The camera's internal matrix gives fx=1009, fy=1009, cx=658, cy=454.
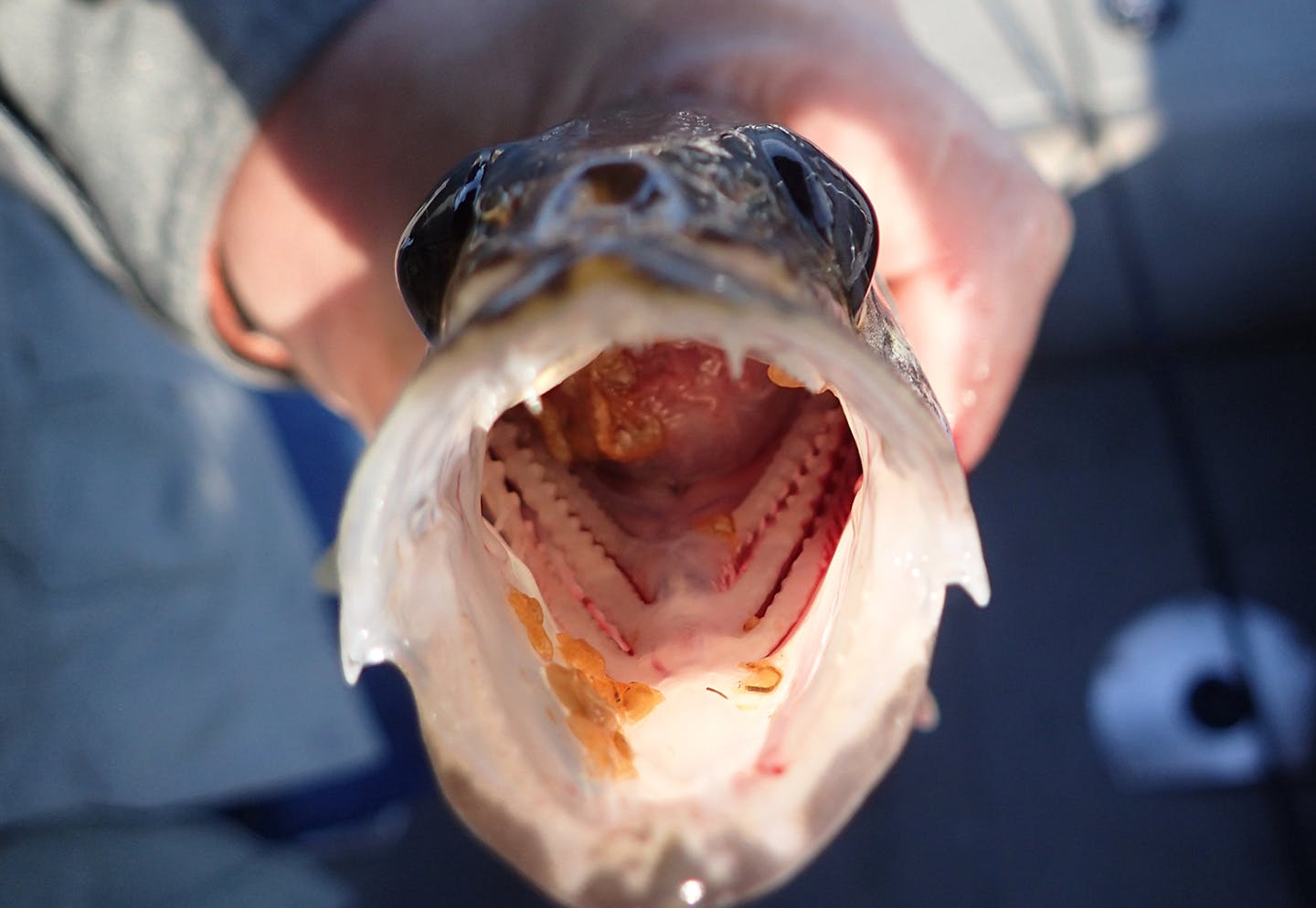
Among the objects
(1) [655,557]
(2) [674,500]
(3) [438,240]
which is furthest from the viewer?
(2) [674,500]

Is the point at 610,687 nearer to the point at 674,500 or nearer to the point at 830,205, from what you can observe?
the point at 674,500

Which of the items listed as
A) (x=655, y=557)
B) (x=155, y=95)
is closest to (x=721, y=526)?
(x=655, y=557)

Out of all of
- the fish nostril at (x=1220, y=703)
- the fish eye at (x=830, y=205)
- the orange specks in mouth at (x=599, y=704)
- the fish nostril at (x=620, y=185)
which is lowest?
the fish nostril at (x=1220, y=703)

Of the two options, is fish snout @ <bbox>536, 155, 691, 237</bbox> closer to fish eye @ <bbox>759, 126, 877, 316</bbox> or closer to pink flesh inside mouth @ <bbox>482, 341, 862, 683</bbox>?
fish eye @ <bbox>759, 126, 877, 316</bbox>

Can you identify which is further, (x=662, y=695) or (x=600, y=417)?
(x=600, y=417)

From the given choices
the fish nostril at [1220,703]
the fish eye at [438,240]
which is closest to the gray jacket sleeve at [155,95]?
the fish eye at [438,240]

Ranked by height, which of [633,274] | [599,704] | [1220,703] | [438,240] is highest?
[633,274]

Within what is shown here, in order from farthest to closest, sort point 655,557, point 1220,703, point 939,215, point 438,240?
point 1220,703 < point 939,215 < point 655,557 < point 438,240

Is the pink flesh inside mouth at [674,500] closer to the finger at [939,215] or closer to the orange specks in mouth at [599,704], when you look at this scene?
the orange specks in mouth at [599,704]
